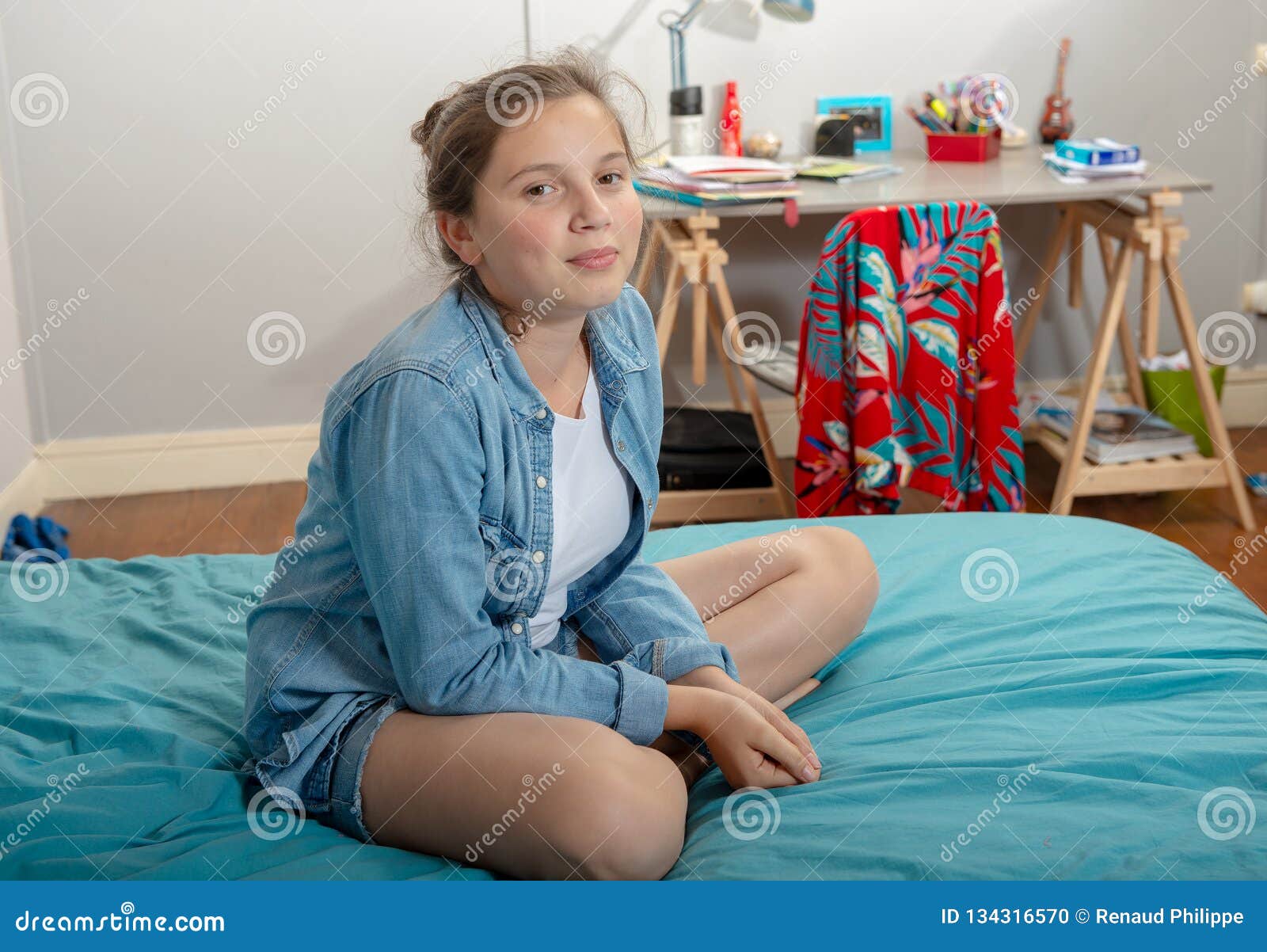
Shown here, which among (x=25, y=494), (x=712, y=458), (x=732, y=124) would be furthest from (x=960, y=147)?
(x=25, y=494)

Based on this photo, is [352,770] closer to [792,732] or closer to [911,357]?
[792,732]

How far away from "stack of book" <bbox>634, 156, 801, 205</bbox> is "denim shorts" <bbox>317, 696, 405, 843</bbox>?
1597 mm

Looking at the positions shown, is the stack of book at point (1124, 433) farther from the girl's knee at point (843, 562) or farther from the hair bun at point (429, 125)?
the hair bun at point (429, 125)

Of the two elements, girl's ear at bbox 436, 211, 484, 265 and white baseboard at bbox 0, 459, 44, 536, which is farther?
white baseboard at bbox 0, 459, 44, 536

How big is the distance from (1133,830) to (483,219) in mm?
831

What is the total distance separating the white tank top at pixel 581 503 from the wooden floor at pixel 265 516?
1656 millimetres

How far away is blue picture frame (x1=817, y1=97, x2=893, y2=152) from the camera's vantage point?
10.4 feet

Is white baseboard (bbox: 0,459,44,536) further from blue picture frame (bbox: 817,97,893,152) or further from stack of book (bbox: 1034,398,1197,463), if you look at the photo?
stack of book (bbox: 1034,398,1197,463)

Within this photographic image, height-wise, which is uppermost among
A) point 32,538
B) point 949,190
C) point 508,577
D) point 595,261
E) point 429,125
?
point 429,125

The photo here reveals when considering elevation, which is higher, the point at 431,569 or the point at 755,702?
the point at 431,569

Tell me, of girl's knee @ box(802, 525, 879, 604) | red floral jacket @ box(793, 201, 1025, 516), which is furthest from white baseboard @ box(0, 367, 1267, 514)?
girl's knee @ box(802, 525, 879, 604)

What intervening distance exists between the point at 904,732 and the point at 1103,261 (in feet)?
6.77

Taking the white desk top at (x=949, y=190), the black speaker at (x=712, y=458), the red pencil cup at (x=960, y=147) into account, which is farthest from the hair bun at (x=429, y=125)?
the red pencil cup at (x=960, y=147)

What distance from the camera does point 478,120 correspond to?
1.29 meters
